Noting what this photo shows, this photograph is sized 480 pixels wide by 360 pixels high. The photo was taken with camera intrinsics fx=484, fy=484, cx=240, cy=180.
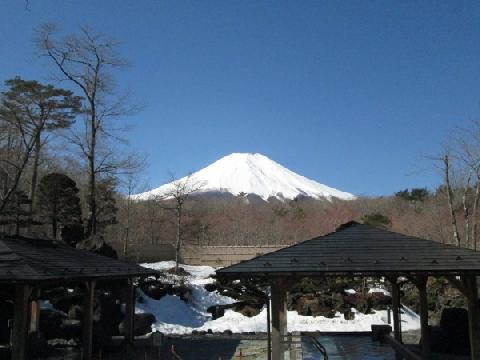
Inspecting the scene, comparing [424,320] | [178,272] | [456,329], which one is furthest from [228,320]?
[424,320]

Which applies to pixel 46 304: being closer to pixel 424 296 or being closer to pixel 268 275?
pixel 268 275

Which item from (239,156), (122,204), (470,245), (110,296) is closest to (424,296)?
(110,296)

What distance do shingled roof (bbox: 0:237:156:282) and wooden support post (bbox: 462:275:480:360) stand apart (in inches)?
303

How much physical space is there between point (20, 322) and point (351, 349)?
9252 mm

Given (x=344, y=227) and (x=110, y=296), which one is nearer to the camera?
(x=344, y=227)

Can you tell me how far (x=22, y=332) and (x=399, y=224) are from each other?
31.6m

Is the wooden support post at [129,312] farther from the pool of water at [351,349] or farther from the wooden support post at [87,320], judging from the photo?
the pool of water at [351,349]

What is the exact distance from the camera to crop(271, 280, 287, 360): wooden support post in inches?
363

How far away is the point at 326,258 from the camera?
9914 millimetres

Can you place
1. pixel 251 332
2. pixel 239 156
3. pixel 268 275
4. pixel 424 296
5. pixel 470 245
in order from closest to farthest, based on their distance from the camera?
pixel 268 275
pixel 424 296
pixel 251 332
pixel 470 245
pixel 239 156

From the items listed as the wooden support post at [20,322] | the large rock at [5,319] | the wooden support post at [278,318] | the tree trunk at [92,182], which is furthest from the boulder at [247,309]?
the wooden support post at [20,322]

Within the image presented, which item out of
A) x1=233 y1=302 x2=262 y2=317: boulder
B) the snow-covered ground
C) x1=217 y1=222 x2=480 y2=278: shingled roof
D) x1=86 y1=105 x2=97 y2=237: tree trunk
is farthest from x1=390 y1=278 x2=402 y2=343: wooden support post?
x1=86 y1=105 x2=97 y2=237: tree trunk

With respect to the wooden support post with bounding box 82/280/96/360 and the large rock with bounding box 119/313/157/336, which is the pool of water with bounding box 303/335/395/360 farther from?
the large rock with bounding box 119/313/157/336

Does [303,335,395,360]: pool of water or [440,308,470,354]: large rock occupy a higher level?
[440,308,470,354]: large rock
